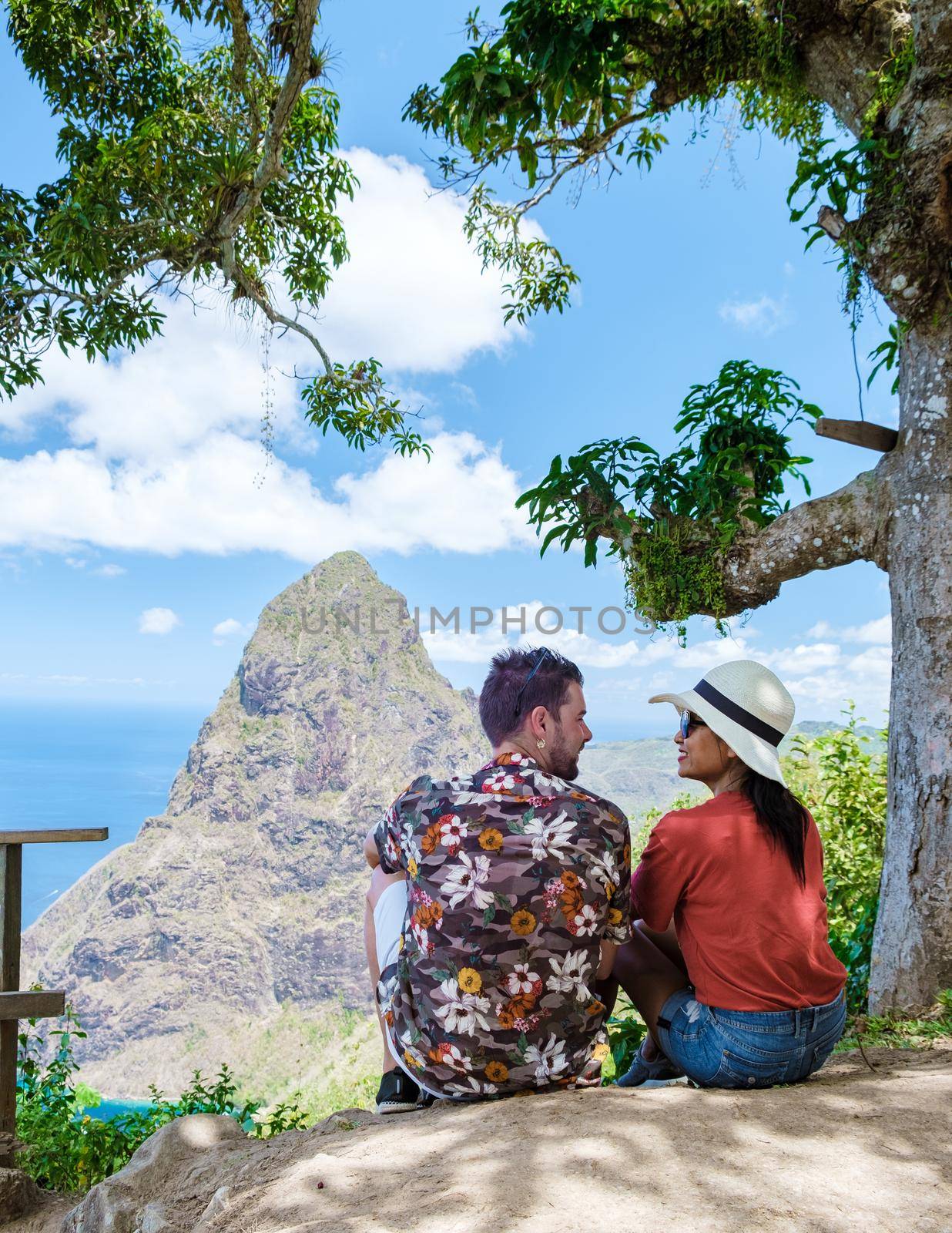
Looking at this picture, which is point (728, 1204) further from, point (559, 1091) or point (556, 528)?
point (556, 528)

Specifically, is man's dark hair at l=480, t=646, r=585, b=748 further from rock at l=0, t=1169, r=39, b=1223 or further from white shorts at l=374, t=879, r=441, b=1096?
rock at l=0, t=1169, r=39, b=1223

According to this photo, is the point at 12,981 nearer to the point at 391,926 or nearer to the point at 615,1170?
the point at 391,926

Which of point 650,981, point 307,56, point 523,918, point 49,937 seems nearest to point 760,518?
point 650,981

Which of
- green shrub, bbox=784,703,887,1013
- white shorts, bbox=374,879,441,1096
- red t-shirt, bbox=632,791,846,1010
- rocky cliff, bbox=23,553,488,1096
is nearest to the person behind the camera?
red t-shirt, bbox=632,791,846,1010

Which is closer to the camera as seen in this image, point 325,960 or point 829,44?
point 829,44

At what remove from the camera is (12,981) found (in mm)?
2906

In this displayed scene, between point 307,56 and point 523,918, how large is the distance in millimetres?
3495

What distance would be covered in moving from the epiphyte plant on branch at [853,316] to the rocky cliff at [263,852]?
46453 mm

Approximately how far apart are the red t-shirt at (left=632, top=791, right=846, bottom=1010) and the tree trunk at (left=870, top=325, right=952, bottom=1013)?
117cm

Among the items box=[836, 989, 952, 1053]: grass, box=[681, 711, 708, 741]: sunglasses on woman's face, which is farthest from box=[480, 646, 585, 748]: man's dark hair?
box=[836, 989, 952, 1053]: grass

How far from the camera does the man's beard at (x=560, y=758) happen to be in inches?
70.9

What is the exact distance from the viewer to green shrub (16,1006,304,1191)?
108 inches

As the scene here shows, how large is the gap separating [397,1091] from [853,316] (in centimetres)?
295

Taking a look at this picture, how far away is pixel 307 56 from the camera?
355 cm
